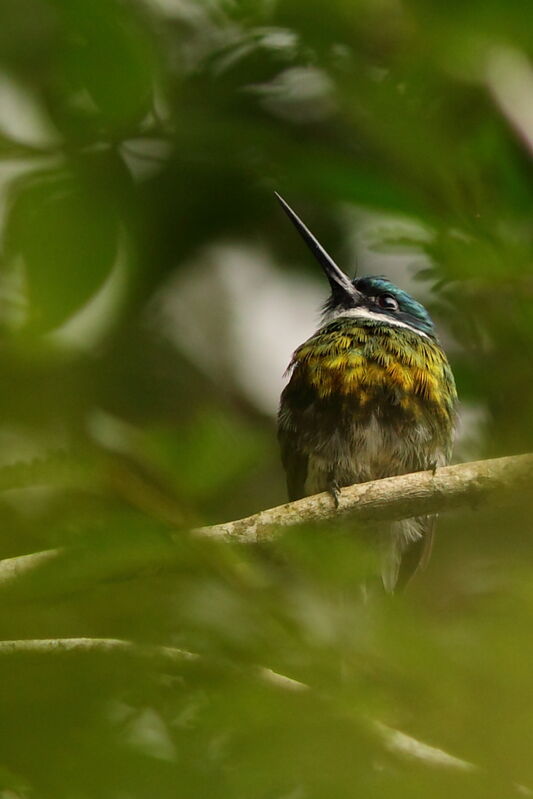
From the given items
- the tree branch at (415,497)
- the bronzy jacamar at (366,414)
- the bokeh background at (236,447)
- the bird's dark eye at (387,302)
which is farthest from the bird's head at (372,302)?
the bokeh background at (236,447)

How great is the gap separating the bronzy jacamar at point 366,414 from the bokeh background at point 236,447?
Answer: 2.28 meters

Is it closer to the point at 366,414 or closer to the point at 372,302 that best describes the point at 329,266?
the point at 372,302

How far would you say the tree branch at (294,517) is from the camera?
0.66m

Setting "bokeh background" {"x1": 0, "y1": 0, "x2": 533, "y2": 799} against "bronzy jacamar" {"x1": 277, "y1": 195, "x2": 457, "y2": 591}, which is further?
"bronzy jacamar" {"x1": 277, "y1": 195, "x2": 457, "y2": 591}

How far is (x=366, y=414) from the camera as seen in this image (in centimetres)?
357

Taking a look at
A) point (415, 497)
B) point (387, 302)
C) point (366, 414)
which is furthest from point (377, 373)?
point (415, 497)

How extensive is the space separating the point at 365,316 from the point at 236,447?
11.2 feet

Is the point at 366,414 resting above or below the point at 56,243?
above

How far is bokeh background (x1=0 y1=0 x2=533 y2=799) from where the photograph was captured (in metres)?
0.60

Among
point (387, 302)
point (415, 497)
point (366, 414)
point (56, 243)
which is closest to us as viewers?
point (56, 243)

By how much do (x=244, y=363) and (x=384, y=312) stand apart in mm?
645

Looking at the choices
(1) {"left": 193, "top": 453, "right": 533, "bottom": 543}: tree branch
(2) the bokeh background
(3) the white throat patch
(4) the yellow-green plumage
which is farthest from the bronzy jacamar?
(2) the bokeh background

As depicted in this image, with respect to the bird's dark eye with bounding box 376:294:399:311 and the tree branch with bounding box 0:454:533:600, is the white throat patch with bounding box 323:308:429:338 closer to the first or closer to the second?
the bird's dark eye with bounding box 376:294:399:311

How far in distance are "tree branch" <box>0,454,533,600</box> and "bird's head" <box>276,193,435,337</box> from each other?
5.51 ft
